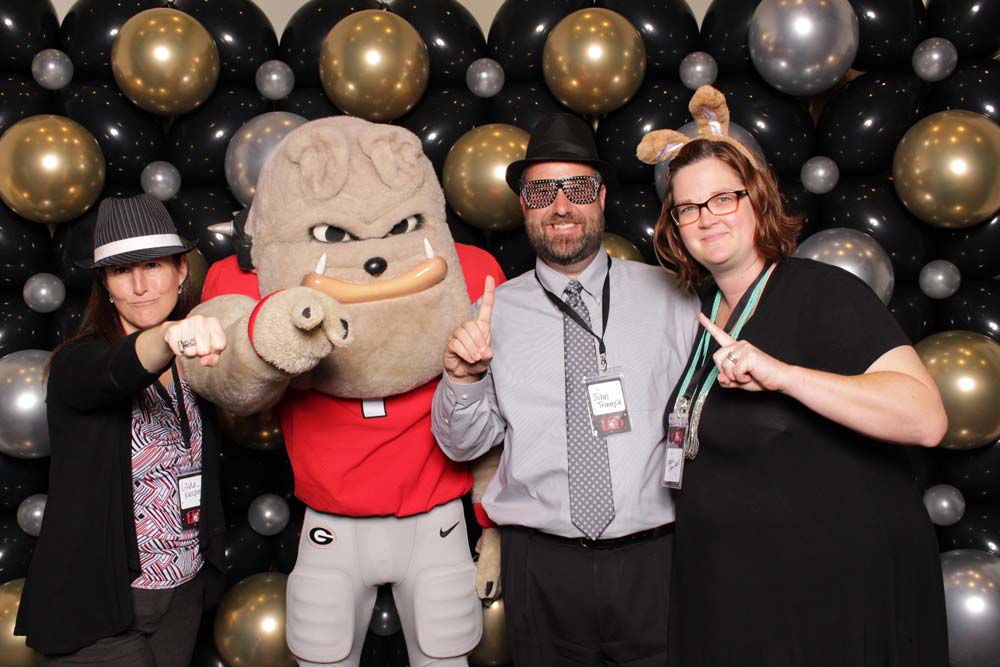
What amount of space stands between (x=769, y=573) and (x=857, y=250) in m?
1.30

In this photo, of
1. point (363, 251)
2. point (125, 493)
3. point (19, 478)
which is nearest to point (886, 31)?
point (363, 251)

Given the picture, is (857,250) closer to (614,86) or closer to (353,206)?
(614,86)

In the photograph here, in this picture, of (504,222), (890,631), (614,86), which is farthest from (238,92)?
(890,631)

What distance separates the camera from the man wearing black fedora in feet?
6.40

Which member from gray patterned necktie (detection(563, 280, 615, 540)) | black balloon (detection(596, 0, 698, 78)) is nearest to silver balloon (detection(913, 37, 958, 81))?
black balloon (detection(596, 0, 698, 78))

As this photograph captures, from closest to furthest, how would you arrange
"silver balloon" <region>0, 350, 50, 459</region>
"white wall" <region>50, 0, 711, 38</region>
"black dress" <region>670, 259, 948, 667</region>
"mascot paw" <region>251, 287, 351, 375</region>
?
"black dress" <region>670, 259, 948, 667</region> < "mascot paw" <region>251, 287, 351, 375</region> < "silver balloon" <region>0, 350, 50, 459</region> < "white wall" <region>50, 0, 711, 38</region>

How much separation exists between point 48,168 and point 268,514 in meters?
1.24

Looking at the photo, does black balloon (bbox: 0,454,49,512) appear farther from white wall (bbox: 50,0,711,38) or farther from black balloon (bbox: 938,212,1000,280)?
black balloon (bbox: 938,212,1000,280)

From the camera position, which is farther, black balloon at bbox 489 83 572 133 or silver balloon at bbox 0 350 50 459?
black balloon at bbox 489 83 572 133

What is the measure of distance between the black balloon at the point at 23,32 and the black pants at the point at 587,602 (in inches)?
86.1

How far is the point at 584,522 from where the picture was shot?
195cm

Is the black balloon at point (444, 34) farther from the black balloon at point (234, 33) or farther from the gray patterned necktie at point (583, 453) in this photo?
the gray patterned necktie at point (583, 453)

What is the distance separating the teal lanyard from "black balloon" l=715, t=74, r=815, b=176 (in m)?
1.03

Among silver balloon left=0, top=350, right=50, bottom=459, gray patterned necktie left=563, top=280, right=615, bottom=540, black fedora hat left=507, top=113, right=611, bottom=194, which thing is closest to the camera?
gray patterned necktie left=563, top=280, right=615, bottom=540
